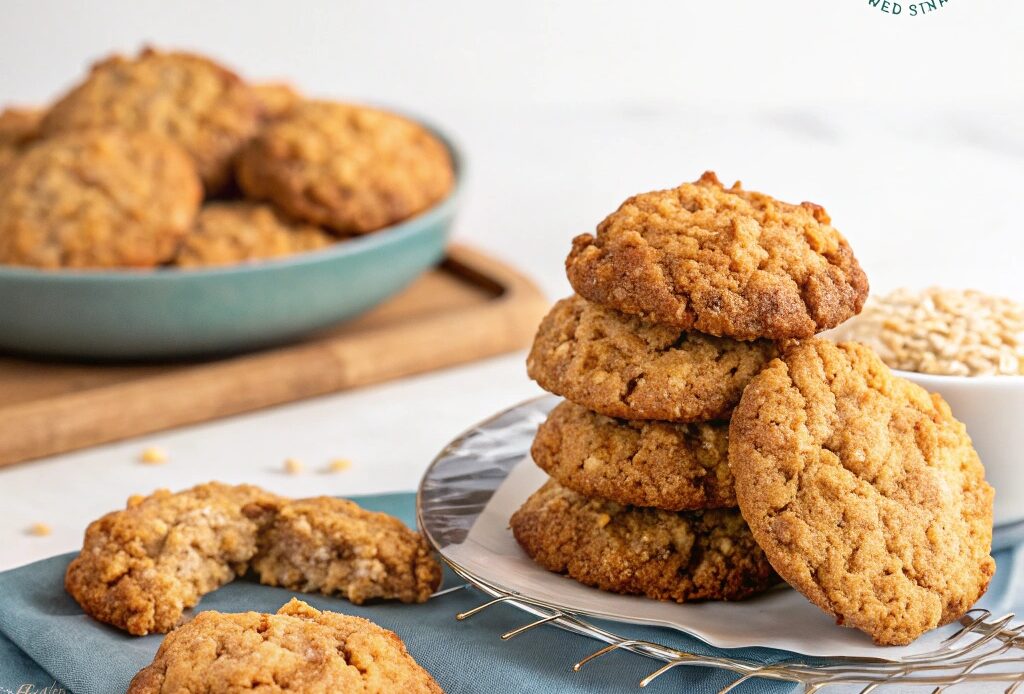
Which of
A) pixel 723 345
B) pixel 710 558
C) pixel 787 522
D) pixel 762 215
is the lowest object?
pixel 710 558

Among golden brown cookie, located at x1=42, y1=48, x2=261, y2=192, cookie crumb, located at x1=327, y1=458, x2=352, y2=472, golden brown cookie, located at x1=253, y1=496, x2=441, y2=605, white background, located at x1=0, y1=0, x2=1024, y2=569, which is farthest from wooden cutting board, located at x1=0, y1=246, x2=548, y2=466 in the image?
golden brown cookie, located at x1=253, y1=496, x2=441, y2=605

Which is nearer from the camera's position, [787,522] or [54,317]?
[787,522]

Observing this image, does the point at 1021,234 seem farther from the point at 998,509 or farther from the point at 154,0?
the point at 154,0

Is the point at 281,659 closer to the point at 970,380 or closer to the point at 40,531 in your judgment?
the point at 40,531

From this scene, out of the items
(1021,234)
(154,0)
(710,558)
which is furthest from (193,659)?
(154,0)

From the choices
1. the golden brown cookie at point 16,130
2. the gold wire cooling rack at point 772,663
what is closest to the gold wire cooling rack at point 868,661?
the gold wire cooling rack at point 772,663

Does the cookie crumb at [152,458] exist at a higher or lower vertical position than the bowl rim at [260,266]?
lower

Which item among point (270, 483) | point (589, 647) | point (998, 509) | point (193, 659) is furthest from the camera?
point (270, 483)

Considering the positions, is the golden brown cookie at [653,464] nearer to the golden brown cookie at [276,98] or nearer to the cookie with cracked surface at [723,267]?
the cookie with cracked surface at [723,267]
